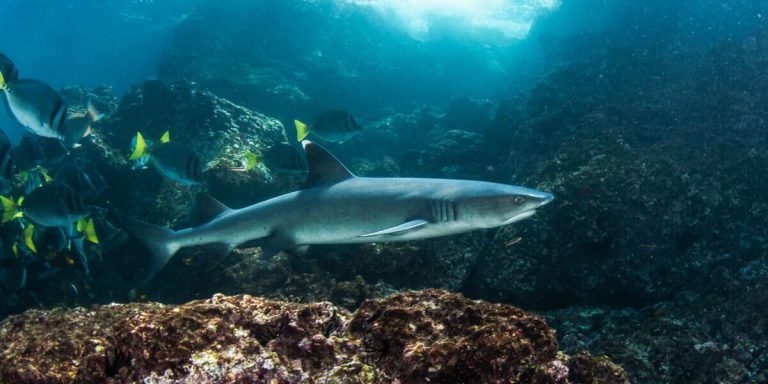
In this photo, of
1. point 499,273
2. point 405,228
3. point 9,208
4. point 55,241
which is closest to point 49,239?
point 55,241

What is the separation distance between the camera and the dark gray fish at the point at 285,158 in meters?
6.62

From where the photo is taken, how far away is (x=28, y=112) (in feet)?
16.5

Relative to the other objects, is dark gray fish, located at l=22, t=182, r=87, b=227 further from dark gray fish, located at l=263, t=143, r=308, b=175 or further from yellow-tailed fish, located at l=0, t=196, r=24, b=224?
dark gray fish, located at l=263, t=143, r=308, b=175

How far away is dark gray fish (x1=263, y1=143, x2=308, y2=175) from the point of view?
6.62 metres

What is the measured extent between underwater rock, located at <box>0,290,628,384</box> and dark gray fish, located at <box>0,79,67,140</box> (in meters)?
4.14

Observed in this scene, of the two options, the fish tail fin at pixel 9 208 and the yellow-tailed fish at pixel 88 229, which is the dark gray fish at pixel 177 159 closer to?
the yellow-tailed fish at pixel 88 229

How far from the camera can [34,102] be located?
16.5 ft

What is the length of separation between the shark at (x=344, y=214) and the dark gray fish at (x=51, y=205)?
1.06 meters

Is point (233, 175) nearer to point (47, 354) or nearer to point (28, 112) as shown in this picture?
point (28, 112)

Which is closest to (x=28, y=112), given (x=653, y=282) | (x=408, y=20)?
(x=653, y=282)

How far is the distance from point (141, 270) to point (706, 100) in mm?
12230

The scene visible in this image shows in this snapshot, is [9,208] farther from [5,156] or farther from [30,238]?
[5,156]

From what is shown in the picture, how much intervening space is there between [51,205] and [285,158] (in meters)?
3.14

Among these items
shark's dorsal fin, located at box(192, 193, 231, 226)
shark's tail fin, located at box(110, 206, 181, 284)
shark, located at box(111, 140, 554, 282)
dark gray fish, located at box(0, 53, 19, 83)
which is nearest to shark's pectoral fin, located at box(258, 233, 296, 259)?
shark, located at box(111, 140, 554, 282)
